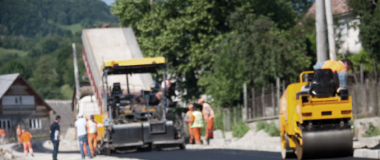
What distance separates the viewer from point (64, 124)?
77438 millimetres

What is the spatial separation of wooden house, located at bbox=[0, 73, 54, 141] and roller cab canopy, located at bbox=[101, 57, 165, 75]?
4756 cm

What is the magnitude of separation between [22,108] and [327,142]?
196ft

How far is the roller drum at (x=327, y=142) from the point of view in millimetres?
8336

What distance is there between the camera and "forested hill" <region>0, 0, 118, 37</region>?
4691cm

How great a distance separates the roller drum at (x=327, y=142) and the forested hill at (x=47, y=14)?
3179cm

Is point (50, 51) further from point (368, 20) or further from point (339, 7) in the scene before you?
point (368, 20)

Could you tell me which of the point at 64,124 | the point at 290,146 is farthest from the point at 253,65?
the point at 64,124

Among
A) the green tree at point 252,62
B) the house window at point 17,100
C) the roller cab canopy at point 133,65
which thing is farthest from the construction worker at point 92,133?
the house window at point 17,100

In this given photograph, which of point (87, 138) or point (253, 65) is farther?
point (253, 65)

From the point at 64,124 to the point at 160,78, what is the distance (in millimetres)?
61791

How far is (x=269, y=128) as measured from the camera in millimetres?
19656

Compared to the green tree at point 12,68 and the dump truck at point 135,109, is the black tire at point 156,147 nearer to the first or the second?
the dump truck at point 135,109

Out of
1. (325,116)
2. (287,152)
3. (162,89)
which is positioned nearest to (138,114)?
(162,89)

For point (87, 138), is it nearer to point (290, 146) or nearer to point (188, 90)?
point (290, 146)
